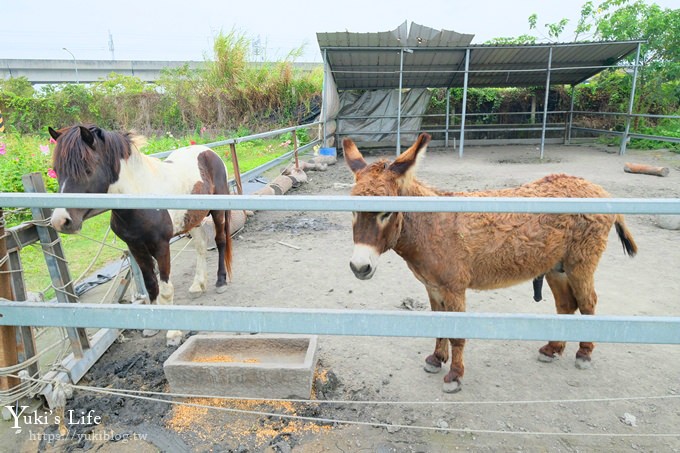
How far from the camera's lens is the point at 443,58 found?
44.9 feet

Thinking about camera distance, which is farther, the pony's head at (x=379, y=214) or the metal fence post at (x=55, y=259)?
the metal fence post at (x=55, y=259)

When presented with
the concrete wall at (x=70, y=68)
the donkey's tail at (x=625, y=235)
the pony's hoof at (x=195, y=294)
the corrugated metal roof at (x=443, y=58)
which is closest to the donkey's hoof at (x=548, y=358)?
the donkey's tail at (x=625, y=235)

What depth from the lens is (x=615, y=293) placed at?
14.0 feet

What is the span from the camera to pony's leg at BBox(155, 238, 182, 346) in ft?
11.4

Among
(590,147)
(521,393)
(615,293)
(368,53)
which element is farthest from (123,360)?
(590,147)

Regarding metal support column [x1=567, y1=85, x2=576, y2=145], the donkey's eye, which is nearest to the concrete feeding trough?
the donkey's eye

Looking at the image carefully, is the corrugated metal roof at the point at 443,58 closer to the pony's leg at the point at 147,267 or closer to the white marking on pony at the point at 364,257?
the pony's leg at the point at 147,267

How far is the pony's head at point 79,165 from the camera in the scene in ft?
8.77

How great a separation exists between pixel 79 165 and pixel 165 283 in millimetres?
1221

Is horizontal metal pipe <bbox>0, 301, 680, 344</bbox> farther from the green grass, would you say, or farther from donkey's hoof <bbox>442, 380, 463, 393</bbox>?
the green grass

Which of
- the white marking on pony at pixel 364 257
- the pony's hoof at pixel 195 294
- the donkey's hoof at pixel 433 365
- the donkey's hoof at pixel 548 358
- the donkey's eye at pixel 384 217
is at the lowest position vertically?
the pony's hoof at pixel 195 294

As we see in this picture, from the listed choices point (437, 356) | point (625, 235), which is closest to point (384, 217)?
point (437, 356)

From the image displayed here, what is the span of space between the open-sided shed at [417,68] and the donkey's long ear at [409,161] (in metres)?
10.5

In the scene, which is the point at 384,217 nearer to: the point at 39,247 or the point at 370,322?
the point at 370,322
